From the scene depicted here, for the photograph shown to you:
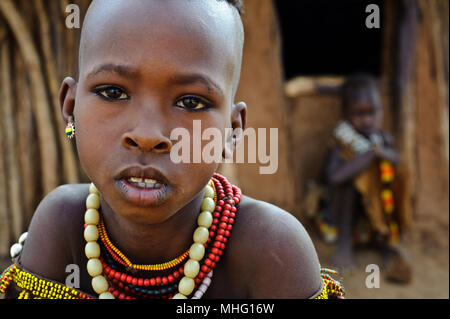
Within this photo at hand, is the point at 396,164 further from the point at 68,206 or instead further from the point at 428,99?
the point at 68,206

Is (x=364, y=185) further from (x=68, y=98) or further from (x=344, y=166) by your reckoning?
(x=68, y=98)

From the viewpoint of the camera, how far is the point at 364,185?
13.1 feet

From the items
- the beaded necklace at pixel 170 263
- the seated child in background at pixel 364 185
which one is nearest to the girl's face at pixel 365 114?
the seated child in background at pixel 364 185

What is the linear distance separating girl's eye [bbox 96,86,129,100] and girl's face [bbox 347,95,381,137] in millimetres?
3389

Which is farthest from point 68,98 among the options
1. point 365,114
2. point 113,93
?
point 365,114

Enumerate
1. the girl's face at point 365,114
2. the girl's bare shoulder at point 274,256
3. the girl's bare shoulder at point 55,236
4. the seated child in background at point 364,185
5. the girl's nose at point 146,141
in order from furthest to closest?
the girl's face at point 365,114 → the seated child in background at point 364,185 → the girl's bare shoulder at point 55,236 → the girl's bare shoulder at point 274,256 → the girl's nose at point 146,141

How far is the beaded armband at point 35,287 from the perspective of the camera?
1.26 metres

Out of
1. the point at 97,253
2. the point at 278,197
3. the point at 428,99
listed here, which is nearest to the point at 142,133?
the point at 97,253

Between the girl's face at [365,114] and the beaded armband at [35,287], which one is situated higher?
the girl's face at [365,114]

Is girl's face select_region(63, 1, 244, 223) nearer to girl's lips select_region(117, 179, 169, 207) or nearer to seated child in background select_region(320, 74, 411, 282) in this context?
girl's lips select_region(117, 179, 169, 207)

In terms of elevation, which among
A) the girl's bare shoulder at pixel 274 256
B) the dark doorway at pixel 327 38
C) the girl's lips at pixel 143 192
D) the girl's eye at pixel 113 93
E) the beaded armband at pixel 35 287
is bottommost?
the beaded armband at pixel 35 287

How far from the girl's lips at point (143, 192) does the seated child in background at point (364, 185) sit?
3.20 meters

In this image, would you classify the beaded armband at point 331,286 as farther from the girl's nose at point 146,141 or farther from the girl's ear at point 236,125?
the girl's nose at point 146,141

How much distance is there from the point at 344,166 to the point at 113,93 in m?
3.29
